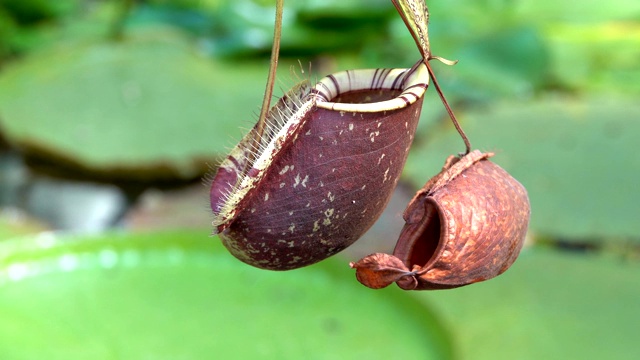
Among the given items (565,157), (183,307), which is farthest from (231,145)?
(565,157)

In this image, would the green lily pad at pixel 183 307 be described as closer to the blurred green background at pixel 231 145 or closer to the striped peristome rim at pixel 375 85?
the blurred green background at pixel 231 145

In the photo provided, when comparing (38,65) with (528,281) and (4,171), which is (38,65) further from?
(528,281)

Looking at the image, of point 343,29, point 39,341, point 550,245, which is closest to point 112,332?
point 39,341

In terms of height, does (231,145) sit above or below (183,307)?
above

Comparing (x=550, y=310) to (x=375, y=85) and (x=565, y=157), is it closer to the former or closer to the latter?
(x=565, y=157)

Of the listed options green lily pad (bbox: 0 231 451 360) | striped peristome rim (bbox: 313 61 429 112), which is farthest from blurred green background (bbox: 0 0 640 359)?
striped peristome rim (bbox: 313 61 429 112)

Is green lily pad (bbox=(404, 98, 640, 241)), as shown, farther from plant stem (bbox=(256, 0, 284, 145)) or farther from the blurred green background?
plant stem (bbox=(256, 0, 284, 145))
